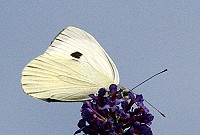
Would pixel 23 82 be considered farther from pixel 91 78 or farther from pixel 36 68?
pixel 91 78

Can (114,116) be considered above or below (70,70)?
below

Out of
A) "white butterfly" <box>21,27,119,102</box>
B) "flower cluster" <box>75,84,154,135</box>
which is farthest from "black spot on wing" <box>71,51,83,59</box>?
"flower cluster" <box>75,84,154,135</box>

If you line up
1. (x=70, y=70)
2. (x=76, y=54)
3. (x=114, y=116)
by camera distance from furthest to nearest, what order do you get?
(x=76, y=54)
(x=70, y=70)
(x=114, y=116)

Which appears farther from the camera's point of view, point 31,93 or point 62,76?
point 62,76

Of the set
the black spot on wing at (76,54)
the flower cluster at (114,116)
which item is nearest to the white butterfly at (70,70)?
the black spot on wing at (76,54)

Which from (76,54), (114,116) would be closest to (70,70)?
(76,54)

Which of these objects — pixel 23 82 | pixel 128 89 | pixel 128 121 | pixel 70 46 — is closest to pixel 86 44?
pixel 70 46

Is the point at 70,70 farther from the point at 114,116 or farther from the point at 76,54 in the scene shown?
the point at 114,116
